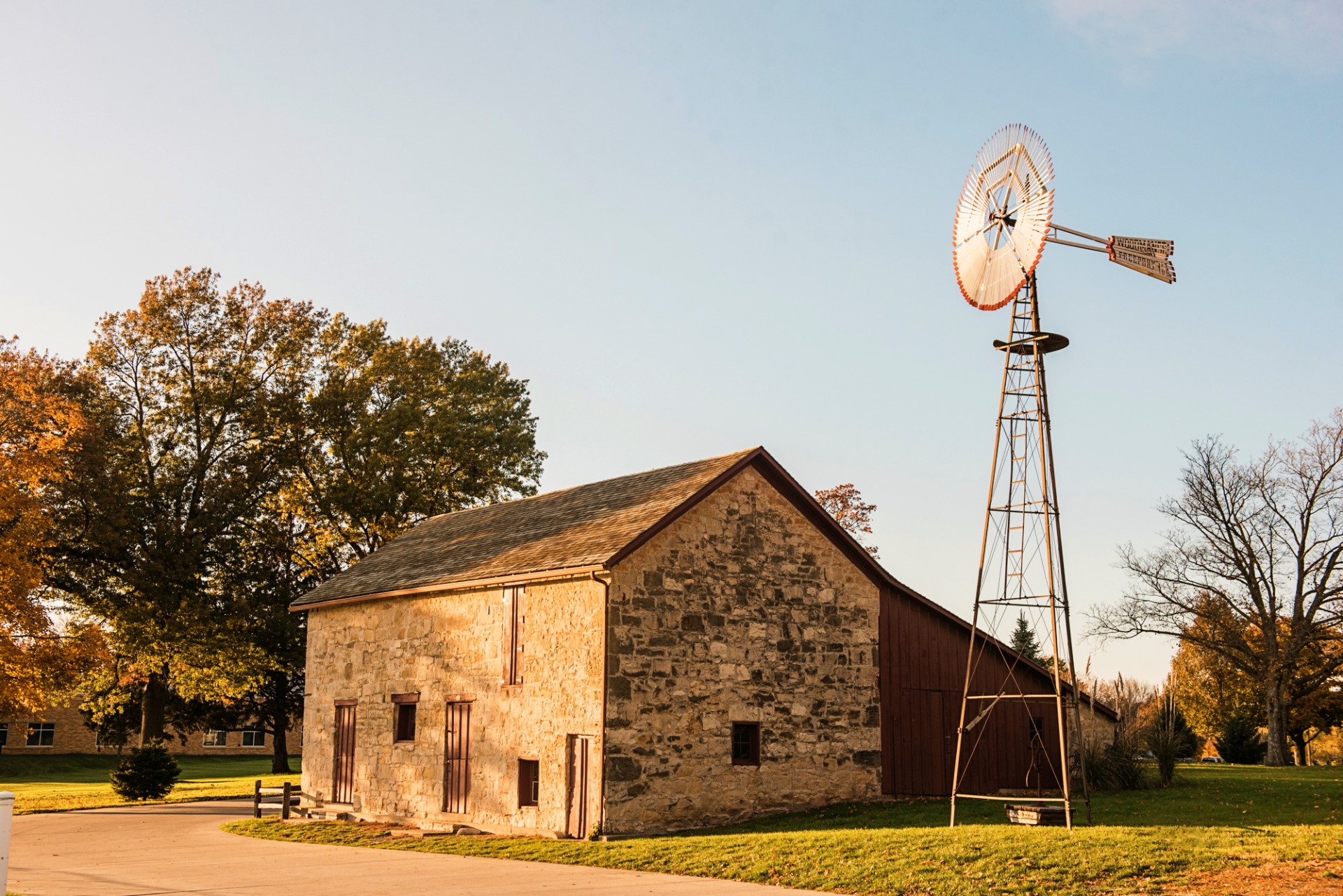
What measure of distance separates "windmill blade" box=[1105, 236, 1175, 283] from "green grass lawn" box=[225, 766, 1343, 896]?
789cm

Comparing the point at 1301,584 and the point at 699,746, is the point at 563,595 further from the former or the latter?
the point at 1301,584

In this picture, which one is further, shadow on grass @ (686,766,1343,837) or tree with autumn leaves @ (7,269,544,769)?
tree with autumn leaves @ (7,269,544,769)

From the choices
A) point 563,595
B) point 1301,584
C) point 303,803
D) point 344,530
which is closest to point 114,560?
point 344,530

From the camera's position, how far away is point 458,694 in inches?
872

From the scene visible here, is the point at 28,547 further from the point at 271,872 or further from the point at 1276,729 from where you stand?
the point at 1276,729

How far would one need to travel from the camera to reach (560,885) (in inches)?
553

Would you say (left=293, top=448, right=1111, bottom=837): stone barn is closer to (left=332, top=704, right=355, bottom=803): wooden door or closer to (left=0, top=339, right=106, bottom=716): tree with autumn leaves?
(left=332, top=704, right=355, bottom=803): wooden door

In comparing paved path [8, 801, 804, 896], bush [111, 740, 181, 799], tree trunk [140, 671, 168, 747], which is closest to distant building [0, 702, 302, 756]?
tree trunk [140, 671, 168, 747]

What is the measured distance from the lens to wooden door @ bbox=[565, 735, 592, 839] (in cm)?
1889

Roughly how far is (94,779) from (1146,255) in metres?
46.5

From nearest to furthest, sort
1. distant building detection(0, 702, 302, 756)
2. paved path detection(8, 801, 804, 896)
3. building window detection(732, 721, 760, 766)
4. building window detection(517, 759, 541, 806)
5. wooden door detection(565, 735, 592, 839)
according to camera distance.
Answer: paved path detection(8, 801, 804, 896), wooden door detection(565, 735, 592, 839), building window detection(517, 759, 541, 806), building window detection(732, 721, 760, 766), distant building detection(0, 702, 302, 756)

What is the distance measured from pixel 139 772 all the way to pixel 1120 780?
25.1 metres

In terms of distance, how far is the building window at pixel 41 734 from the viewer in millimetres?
61438

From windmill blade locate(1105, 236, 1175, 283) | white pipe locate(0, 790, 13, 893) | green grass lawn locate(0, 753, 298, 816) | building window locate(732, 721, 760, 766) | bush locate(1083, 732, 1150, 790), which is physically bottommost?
green grass lawn locate(0, 753, 298, 816)
